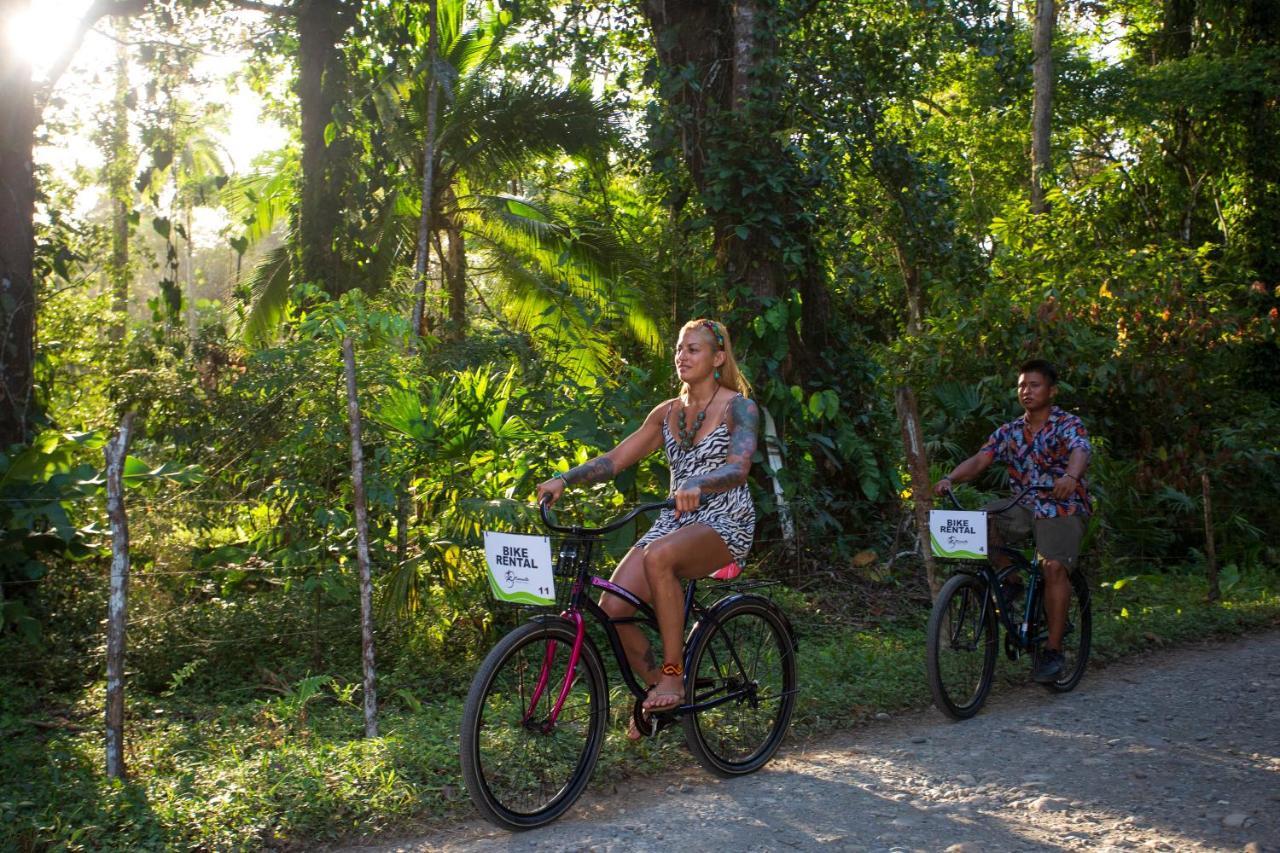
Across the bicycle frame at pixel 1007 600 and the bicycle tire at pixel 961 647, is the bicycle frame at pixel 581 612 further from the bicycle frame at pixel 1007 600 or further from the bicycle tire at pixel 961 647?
the bicycle frame at pixel 1007 600

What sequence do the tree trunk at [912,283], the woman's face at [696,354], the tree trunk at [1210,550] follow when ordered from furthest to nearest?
the tree trunk at [912,283], the tree trunk at [1210,550], the woman's face at [696,354]

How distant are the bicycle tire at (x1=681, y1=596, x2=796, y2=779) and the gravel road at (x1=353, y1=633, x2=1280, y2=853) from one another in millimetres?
132

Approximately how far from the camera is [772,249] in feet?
32.3

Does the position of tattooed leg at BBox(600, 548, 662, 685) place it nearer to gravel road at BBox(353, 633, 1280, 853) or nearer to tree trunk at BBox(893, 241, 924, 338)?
gravel road at BBox(353, 633, 1280, 853)

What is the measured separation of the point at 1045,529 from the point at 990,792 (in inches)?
85.5

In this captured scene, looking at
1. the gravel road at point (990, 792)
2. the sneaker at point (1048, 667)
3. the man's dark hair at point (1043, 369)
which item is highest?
the man's dark hair at point (1043, 369)

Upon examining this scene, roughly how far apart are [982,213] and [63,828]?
74.6 feet

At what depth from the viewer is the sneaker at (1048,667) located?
6.66 m

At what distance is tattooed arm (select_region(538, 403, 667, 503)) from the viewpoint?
475cm

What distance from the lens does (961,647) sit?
6230 mm

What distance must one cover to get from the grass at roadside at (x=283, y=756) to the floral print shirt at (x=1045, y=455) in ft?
3.86

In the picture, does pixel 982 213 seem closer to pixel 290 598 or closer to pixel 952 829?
pixel 290 598

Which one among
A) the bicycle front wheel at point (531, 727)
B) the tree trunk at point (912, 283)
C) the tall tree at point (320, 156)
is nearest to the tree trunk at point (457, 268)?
the tall tree at point (320, 156)

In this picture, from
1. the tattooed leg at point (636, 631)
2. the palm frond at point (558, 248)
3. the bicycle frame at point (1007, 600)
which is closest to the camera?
the tattooed leg at point (636, 631)
